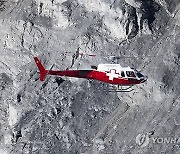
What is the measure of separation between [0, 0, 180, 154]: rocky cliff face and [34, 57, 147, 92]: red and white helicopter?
354 inches

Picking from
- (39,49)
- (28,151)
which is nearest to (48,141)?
(28,151)

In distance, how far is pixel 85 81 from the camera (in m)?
150

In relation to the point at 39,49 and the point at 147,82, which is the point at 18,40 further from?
Result: the point at 147,82

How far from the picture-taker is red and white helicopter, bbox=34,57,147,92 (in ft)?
453

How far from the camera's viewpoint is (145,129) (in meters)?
147

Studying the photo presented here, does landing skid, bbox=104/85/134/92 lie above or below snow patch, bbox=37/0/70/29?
below

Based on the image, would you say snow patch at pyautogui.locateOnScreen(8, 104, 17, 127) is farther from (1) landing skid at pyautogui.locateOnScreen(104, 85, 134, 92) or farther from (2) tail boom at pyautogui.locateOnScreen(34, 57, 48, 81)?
(2) tail boom at pyautogui.locateOnScreen(34, 57, 48, 81)

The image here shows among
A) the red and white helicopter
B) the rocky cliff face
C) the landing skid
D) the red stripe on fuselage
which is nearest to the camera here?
the red and white helicopter

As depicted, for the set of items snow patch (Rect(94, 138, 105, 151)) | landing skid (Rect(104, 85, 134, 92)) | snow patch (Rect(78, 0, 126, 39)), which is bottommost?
snow patch (Rect(94, 138, 105, 151))

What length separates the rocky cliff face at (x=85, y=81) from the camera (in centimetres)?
14788

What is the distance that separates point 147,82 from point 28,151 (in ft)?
56.7

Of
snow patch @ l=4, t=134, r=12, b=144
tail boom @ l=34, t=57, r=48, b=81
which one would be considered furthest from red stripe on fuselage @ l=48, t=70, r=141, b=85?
snow patch @ l=4, t=134, r=12, b=144

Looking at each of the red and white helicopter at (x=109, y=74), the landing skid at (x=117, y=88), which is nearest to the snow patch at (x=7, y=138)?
the landing skid at (x=117, y=88)

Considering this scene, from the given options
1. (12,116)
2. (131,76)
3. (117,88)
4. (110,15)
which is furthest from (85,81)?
(131,76)
